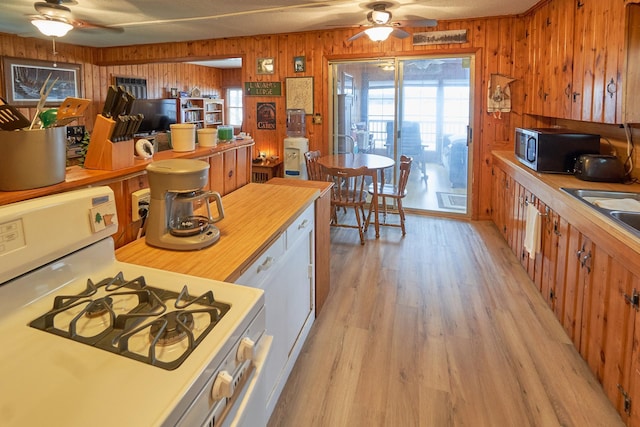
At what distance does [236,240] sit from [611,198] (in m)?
2.25

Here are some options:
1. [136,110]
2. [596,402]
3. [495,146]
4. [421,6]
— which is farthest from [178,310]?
[136,110]

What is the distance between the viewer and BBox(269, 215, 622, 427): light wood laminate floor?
6.19 feet

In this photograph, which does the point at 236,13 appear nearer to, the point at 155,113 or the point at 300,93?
the point at 300,93

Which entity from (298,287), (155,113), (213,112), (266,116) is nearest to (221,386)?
(298,287)

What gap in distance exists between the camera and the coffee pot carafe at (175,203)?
1.42 m

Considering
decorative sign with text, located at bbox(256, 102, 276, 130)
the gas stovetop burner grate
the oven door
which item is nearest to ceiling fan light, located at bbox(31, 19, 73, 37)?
decorative sign with text, located at bbox(256, 102, 276, 130)

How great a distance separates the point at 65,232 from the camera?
1133 millimetres

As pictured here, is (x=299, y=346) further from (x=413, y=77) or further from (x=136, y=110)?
(x=136, y=110)

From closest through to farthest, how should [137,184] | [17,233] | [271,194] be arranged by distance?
1. [17,233]
2. [137,184]
3. [271,194]

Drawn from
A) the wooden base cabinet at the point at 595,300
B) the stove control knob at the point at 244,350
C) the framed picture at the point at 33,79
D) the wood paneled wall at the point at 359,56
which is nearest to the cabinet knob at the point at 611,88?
the wooden base cabinet at the point at 595,300

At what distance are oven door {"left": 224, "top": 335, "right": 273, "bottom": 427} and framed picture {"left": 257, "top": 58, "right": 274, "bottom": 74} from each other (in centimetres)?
516

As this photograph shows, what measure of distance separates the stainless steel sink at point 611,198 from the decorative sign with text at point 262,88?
415 cm

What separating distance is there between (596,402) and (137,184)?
2.30 meters

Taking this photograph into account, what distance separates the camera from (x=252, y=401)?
3.51 feet
